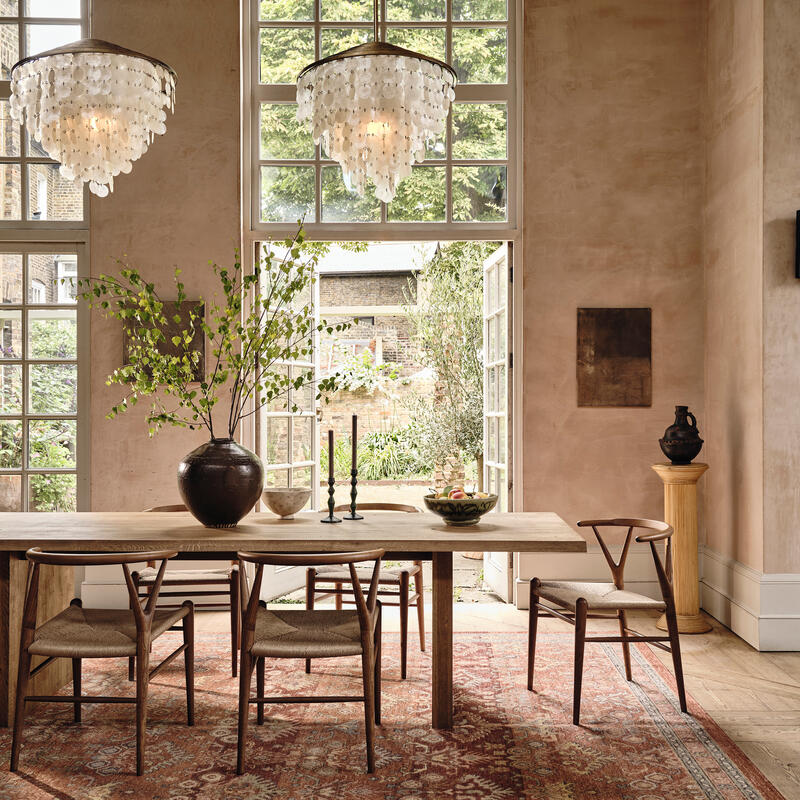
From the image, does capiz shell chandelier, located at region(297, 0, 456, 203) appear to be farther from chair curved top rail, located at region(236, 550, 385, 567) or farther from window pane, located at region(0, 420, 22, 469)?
window pane, located at region(0, 420, 22, 469)

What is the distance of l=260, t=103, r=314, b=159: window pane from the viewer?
Answer: 209 inches

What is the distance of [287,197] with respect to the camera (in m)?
5.30

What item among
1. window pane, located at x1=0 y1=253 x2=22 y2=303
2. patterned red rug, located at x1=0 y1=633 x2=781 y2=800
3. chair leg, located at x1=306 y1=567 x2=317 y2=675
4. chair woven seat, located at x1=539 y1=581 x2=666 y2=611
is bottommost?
patterned red rug, located at x1=0 y1=633 x2=781 y2=800

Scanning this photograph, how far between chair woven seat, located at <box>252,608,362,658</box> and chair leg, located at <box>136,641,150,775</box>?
0.39m

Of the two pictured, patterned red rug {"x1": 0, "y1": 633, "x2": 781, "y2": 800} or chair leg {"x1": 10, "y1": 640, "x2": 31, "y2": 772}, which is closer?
patterned red rug {"x1": 0, "y1": 633, "x2": 781, "y2": 800}

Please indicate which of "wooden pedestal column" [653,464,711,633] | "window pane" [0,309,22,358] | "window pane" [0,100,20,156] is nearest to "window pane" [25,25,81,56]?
"window pane" [0,100,20,156]

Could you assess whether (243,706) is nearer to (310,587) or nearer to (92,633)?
(92,633)

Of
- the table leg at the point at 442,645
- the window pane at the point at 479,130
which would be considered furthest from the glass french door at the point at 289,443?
the table leg at the point at 442,645

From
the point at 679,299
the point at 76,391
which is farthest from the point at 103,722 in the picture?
the point at 679,299

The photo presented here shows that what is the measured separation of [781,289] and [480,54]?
247 cm

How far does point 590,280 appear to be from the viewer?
5180 millimetres

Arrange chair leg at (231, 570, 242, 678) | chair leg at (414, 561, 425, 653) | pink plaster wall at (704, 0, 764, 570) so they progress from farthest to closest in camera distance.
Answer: pink plaster wall at (704, 0, 764, 570)
chair leg at (414, 561, 425, 653)
chair leg at (231, 570, 242, 678)

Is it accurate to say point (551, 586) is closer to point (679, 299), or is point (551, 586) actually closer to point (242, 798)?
point (242, 798)

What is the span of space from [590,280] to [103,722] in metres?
3.66
